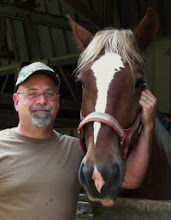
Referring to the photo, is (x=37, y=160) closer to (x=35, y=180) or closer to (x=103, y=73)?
(x=35, y=180)

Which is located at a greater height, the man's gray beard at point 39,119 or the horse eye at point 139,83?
the horse eye at point 139,83

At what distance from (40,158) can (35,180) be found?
0.12 meters

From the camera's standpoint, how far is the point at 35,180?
2.02 metres

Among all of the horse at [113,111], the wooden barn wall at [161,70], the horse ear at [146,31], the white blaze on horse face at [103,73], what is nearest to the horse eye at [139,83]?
the horse at [113,111]

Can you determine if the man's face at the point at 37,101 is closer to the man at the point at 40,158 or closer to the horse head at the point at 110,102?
the man at the point at 40,158

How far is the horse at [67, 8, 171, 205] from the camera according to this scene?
1.84 meters

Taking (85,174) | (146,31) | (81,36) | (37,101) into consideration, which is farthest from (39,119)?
(146,31)

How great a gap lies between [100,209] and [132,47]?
0.81 meters

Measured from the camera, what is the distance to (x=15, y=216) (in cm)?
199

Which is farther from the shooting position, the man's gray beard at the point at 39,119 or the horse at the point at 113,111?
the man's gray beard at the point at 39,119

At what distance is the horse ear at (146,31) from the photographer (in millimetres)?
2283

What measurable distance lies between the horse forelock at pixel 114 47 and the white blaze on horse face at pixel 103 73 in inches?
1.7

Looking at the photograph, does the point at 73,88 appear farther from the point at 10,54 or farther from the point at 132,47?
the point at 132,47

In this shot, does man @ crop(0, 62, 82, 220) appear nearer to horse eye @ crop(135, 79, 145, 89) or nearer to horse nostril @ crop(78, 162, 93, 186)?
horse nostril @ crop(78, 162, 93, 186)
